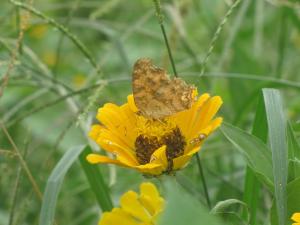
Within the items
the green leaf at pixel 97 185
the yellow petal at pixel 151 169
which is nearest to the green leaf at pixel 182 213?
the yellow petal at pixel 151 169

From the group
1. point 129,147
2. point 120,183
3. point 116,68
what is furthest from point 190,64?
point 129,147

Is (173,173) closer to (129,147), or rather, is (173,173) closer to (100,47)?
(129,147)

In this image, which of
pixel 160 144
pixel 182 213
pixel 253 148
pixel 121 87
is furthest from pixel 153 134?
pixel 121 87

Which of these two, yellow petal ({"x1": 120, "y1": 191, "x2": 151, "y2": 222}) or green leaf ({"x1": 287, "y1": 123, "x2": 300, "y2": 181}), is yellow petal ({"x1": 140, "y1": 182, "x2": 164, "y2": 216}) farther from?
green leaf ({"x1": 287, "y1": 123, "x2": 300, "y2": 181})

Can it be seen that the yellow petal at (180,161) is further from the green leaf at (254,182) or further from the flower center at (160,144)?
the green leaf at (254,182)

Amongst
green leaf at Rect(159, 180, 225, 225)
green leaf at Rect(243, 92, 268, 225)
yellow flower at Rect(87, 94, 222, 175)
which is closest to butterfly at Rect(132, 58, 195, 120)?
yellow flower at Rect(87, 94, 222, 175)

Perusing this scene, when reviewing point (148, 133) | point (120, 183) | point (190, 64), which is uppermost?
point (148, 133)

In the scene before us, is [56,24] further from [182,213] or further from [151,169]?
[182,213]
